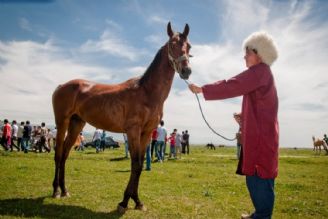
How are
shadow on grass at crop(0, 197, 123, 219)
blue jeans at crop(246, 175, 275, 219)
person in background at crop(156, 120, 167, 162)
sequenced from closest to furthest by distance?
blue jeans at crop(246, 175, 275, 219) < shadow on grass at crop(0, 197, 123, 219) < person in background at crop(156, 120, 167, 162)

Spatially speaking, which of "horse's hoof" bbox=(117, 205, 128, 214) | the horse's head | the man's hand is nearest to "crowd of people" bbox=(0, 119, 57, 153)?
"horse's hoof" bbox=(117, 205, 128, 214)

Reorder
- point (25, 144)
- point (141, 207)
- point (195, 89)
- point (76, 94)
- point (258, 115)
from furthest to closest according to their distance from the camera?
point (25, 144)
point (76, 94)
point (141, 207)
point (195, 89)
point (258, 115)

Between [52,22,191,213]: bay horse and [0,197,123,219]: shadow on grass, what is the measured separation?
2.02 ft

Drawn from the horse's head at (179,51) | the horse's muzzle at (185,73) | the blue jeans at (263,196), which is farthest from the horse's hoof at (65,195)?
the blue jeans at (263,196)

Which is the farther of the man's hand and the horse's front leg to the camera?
the horse's front leg

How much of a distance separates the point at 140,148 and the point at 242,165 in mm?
3315

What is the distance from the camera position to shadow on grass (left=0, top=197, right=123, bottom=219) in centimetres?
597

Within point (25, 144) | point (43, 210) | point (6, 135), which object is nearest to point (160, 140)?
point (25, 144)

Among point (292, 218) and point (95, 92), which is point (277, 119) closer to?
point (292, 218)

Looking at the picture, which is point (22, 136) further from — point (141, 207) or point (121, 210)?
point (121, 210)

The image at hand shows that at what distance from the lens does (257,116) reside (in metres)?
4.13

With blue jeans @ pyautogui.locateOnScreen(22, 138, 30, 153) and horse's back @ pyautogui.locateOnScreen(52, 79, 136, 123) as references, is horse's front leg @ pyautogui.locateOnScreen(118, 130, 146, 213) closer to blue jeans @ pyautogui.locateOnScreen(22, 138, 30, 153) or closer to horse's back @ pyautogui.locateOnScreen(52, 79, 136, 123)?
horse's back @ pyautogui.locateOnScreen(52, 79, 136, 123)

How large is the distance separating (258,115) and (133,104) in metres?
3.45

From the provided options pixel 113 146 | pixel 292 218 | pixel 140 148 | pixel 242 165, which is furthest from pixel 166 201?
pixel 113 146
